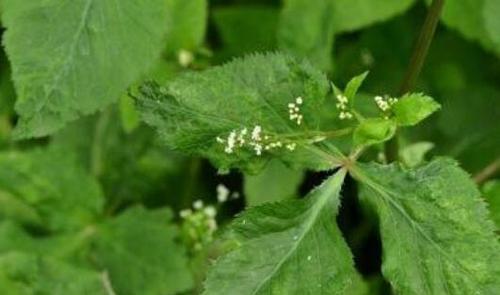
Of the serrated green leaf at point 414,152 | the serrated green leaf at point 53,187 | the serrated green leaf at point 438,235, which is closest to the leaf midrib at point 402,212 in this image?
the serrated green leaf at point 438,235

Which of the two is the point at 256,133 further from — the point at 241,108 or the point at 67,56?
the point at 67,56

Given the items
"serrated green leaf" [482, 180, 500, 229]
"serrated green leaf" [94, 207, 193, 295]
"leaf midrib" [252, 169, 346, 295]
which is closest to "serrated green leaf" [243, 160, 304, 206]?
"serrated green leaf" [94, 207, 193, 295]

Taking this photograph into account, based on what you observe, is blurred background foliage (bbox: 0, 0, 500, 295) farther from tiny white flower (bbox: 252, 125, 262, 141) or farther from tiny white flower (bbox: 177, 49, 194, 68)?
tiny white flower (bbox: 252, 125, 262, 141)

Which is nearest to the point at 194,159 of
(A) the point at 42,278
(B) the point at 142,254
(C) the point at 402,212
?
(B) the point at 142,254

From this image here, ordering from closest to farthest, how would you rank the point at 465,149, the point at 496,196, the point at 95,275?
the point at 496,196, the point at 95,275, the point at 465,149

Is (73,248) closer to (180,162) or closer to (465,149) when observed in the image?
(180,162)

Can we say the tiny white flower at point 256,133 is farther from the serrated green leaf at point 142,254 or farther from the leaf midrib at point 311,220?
the serrated green leaf at point 142,254

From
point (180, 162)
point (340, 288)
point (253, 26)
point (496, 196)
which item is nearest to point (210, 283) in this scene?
point (340, 288)
